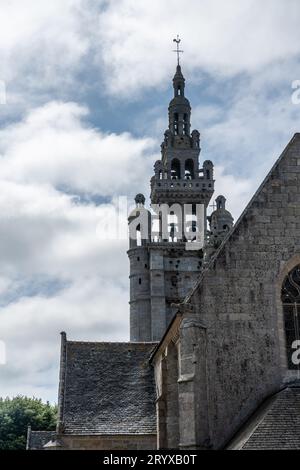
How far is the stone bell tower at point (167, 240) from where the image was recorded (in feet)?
215

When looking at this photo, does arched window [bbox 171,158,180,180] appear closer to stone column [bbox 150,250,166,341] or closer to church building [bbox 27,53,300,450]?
stone column [bbox 150,250,166,341]

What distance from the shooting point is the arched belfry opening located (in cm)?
1652

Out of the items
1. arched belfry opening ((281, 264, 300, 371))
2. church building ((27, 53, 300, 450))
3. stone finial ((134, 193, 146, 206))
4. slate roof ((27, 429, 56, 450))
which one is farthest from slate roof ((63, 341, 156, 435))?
stone finial ((134, 193, 146, 206))

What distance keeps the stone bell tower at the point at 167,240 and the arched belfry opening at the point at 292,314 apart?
1853 inches

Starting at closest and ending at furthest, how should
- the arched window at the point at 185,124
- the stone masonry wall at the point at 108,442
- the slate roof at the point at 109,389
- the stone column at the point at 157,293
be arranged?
the stone masonry wall at the point at 108,442 < the slate roof at the point at 109,389 < the stone column at the point at 157,293 < the arched window at the point at 185,124

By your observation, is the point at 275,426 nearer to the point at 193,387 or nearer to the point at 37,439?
the point at 193,387

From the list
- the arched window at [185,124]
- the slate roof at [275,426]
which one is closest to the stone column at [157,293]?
the arched window at [185,124]

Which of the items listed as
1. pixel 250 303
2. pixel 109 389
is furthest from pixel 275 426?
pixel 109 389

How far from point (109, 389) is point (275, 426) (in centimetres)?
982

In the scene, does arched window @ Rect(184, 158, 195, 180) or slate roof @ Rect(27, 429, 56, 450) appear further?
arched window @ Rect(184, 158, 195, 180)

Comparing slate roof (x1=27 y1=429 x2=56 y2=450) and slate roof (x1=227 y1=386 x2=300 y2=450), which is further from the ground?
slate roof (x1=27 y1=429 x2=56 y2=450)

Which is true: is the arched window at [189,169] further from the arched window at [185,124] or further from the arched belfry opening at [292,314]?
the arched belfry opening at [292,314]

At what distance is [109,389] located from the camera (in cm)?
2273

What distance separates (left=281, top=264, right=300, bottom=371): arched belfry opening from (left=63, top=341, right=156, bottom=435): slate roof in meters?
6.49
